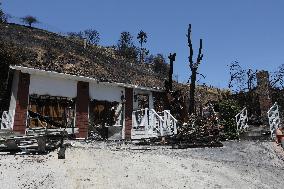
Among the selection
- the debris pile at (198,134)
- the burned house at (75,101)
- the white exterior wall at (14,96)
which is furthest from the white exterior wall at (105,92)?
the debris pile at (198,134)

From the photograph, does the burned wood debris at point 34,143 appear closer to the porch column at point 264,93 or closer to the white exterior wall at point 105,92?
the white exterior wall at point 105,92

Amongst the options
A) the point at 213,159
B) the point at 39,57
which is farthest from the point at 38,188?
the point at 39,57

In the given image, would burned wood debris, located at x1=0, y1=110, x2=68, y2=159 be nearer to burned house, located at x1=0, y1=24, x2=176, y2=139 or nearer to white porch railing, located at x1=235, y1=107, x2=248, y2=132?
burned house, located at x1=0, y1=24, x2=176, y2=139

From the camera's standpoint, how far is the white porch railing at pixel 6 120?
18031 mm

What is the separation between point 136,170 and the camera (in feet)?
32.1

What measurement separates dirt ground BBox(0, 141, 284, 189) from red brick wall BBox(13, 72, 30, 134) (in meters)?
7.68

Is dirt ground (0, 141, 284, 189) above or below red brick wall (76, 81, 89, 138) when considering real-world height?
below

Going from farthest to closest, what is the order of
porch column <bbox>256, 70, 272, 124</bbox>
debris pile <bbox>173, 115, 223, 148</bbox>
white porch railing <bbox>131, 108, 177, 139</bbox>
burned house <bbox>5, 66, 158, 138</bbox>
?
porch column <bbox>256, 70, 272, 124</bbox>, white porch railing <bbox>131, 108, 177, 139</bbox>, burned house <bbox>5, 66, 158, 138</bbox>, debris pile <bbox>173, 115, 223, 148</bbox>

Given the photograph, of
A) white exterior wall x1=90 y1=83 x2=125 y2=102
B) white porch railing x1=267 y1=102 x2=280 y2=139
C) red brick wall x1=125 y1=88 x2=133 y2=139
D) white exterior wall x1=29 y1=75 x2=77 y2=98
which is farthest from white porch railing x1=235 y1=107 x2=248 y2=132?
white exterior wall x1=29 y1=75 x2=77 y2=98

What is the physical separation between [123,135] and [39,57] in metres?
17.1

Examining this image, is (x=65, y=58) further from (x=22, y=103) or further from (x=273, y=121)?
(x=273, y=121)

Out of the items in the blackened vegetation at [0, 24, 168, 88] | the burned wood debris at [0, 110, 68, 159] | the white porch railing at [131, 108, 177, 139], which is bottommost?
the burned wood debris at [0, 110, 68, 159]

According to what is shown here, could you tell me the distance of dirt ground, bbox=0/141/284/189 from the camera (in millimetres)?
8312

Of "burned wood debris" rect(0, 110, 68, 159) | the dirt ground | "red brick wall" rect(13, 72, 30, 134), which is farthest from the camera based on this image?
"red brick wall" rect(13, 72, 30, 134)
